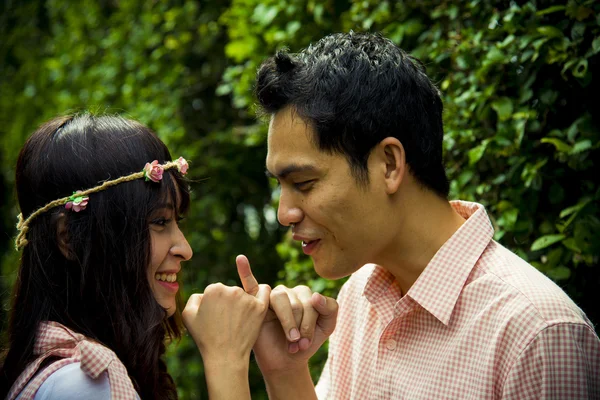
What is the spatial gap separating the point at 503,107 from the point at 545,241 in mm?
545

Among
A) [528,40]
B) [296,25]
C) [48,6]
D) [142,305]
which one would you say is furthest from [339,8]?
[48,6]

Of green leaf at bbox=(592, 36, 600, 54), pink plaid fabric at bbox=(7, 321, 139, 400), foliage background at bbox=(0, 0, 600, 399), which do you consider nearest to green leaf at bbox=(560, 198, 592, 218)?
foliage background at bbox=(0, 0, 600, 399)

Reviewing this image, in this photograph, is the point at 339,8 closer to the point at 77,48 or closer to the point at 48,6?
the point at 77,48

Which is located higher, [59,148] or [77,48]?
[59,148]

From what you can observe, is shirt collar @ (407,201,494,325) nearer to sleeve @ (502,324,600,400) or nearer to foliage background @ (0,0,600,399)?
sleeve @ (502,324,600,400)

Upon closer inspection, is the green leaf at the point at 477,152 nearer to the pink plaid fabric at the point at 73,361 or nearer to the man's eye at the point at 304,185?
the man's eye at the point at 304,185

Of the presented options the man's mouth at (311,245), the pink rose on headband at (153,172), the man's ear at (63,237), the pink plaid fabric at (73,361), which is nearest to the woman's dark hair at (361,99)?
the man's mouth at (311,245)

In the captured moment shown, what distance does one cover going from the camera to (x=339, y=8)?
3979 mm

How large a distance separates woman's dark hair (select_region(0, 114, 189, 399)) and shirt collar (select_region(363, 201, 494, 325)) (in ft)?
2.75

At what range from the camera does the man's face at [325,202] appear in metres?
2.38

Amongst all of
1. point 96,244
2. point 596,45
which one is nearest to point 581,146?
point 596,45

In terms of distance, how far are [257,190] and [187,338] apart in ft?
4.06

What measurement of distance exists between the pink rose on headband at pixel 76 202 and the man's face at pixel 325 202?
0.59 meters

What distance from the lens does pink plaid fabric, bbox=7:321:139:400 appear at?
2.02 meters
